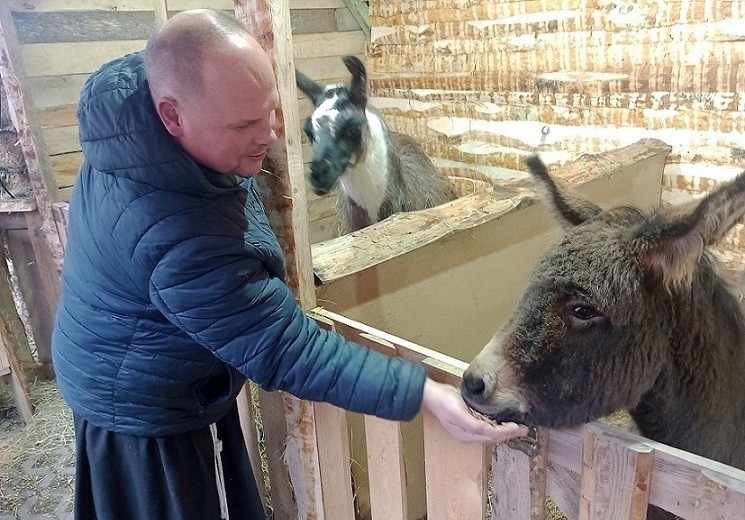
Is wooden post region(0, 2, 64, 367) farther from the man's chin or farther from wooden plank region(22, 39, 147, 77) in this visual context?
the man's chin

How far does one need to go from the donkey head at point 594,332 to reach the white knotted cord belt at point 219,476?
840mm

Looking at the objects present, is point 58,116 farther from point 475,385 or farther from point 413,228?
point 475,385

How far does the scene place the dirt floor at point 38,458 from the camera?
Result: 10.4 feet

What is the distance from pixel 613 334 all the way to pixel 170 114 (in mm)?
1147

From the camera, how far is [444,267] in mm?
2734

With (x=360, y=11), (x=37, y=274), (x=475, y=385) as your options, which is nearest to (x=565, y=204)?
(x=475, y=385)

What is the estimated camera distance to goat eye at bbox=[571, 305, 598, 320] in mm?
1395

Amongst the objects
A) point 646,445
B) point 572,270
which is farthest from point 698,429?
point 572,270

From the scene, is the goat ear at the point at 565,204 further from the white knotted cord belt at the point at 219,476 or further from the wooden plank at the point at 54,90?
the wooden plank at the point at 54,90

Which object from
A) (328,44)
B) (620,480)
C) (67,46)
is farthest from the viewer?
(328,44)

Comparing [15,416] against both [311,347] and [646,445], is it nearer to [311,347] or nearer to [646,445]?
[311,347]

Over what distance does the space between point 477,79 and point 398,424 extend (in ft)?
12.8

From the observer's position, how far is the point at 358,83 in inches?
149

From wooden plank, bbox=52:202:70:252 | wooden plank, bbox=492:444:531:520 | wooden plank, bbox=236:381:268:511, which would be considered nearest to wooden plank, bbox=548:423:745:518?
wooden plank, bbox=492:444:531:520
